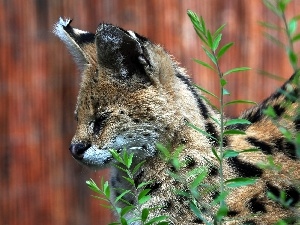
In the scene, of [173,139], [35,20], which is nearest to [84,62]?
[173,139]

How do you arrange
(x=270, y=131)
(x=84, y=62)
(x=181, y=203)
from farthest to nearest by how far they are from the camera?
(x=84, y=62)
(x=270, y=131)
(x=181, y=203)

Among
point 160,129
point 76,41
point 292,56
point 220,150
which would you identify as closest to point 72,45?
point 76,41

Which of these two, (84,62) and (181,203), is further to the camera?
(84,62)

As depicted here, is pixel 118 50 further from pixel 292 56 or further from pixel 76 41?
pixel 292 56

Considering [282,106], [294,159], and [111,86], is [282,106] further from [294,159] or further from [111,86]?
[111,86]

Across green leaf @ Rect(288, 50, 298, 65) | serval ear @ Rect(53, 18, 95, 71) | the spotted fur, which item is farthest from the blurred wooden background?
green leaf @ Rect(288, 50, 298, 65)

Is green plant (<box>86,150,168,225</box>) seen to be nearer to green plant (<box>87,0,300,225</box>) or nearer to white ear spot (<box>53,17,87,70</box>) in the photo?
green plant (<box>87,0,300,225</box>)
